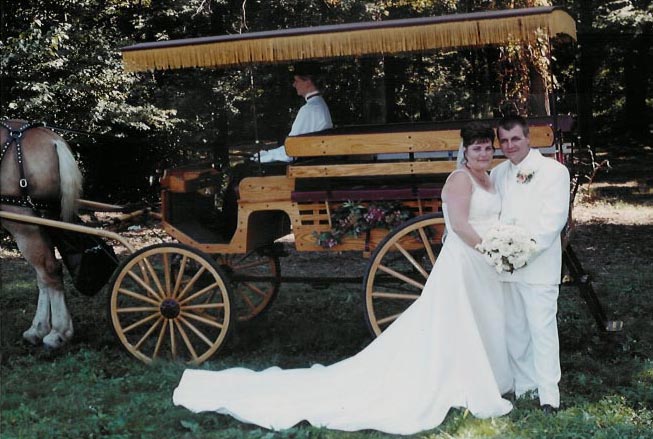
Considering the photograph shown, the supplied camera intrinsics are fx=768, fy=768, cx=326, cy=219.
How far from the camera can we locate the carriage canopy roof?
4980 mm

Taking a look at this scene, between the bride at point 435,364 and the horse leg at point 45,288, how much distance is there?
5.95 feet

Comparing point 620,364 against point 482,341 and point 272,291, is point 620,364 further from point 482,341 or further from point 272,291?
point 272,291

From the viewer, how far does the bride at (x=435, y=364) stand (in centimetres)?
459

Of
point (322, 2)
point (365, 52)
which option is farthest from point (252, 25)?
point (365, 52)

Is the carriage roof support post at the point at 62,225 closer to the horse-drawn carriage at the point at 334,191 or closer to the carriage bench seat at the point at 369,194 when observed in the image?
the horse-drawn carriage at the point at 334,191

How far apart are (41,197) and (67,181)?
0.82 feet

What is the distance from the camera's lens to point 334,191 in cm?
561

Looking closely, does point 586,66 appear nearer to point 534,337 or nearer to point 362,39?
point 362,39

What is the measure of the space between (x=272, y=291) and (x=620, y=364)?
301cm

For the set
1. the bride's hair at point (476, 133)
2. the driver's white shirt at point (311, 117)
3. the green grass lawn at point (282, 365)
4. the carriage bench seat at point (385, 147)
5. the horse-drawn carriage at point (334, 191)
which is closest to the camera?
the green grass lawn at point (282, 365)

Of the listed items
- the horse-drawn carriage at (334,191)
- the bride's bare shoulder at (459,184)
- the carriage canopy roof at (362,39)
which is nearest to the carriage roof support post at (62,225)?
the horse-drawn carriage at (334,191)

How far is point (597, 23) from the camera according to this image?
1673 centimetres

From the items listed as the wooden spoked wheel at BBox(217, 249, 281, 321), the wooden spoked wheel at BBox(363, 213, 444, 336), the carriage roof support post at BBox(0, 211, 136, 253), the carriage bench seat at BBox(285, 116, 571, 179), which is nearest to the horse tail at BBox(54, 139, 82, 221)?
the carriage roof support post at BBox(0, 211, 136, 253)

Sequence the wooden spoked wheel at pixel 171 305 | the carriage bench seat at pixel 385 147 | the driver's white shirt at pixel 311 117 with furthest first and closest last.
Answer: the driver's white shirt at pixel 311 117 → the wooden spoked wheel at pixel 171 305 → the carriage bench seat at pixel 385 147
